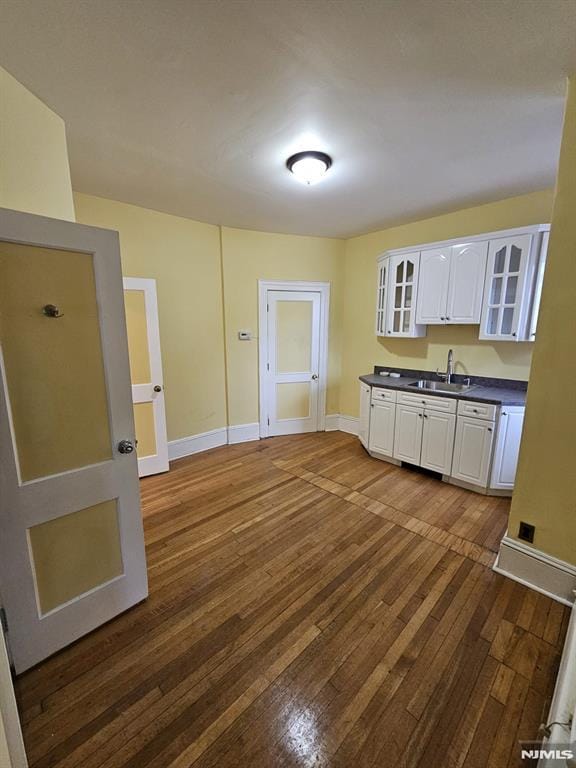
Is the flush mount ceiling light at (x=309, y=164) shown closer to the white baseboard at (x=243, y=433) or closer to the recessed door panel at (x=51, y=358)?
the recessed door panel at (x=51, y=358)

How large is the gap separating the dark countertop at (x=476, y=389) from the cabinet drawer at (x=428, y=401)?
0.10 ft

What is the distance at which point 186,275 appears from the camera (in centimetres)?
357

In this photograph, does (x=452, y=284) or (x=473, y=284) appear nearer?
(x=473, y=284)

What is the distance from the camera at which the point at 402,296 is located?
143 inches

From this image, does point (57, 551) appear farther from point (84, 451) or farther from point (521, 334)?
point (521, 334)

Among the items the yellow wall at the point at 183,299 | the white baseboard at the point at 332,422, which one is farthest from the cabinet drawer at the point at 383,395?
the yellow wall at the point at 183,299

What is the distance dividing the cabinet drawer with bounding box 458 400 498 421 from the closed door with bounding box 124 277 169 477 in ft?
9.62

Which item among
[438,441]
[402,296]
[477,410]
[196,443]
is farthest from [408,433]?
[196,443]

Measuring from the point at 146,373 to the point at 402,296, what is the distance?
290 centimetres

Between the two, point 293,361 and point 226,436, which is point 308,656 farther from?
point 293,361

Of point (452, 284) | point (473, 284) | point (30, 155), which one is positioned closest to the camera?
point (30, 155)

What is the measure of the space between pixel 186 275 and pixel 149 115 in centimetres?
185

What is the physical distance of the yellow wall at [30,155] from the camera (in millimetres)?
1470

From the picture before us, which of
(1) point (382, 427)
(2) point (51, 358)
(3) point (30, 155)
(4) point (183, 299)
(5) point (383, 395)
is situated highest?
(3) point (30, 155)
